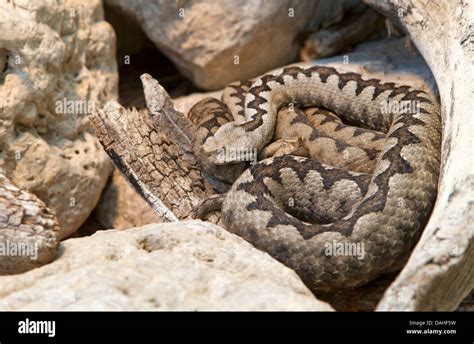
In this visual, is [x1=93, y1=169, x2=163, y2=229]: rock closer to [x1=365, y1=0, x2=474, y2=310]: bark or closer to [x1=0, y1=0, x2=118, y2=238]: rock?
[x1=0, y1=0, x2=118, y2=238]: rock

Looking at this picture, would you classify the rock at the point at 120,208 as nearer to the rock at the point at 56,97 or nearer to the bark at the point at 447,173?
the rock at the point at 56,97

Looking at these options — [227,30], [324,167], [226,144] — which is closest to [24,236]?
[226,144]

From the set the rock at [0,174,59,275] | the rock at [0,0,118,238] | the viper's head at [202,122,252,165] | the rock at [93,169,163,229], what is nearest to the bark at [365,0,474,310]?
the viper's head at [202,122,252,165]

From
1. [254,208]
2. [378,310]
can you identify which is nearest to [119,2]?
[254,208]

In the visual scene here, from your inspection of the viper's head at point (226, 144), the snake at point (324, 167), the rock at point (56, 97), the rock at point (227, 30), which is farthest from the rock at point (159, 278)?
the rock at point (227, 30)

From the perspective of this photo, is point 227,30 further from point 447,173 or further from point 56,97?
point 447,173
